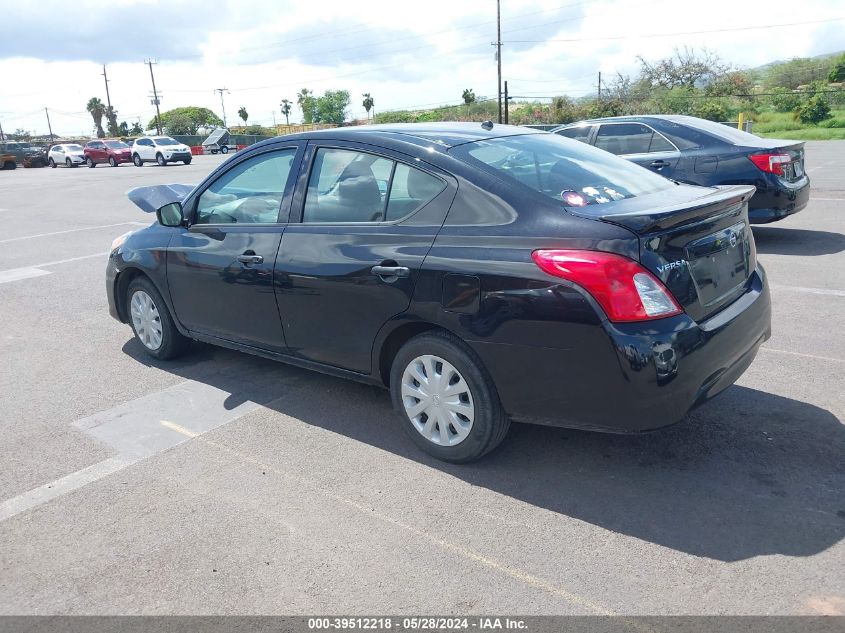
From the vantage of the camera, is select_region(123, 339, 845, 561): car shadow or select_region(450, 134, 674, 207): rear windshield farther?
select_region(450, 134, 674, 207): rear windshield

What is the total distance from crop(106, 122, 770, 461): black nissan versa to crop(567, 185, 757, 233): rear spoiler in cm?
1

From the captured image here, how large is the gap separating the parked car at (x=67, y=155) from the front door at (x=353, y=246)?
4683 cm

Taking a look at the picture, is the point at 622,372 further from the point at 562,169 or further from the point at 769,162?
the point at 769,162

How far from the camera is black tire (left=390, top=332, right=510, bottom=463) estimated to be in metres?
3.57

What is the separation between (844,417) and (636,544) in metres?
1.82

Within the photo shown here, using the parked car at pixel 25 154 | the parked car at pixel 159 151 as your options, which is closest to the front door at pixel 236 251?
the parked car at pixel 159 151

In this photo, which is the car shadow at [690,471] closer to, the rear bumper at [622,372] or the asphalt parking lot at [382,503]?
the asphalt parking lot at [382,503]

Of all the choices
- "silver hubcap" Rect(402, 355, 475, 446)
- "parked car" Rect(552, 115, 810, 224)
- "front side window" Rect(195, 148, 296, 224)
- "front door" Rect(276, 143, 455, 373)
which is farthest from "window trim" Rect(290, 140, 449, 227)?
"parked car" Rect(552, 115, 810, 224)

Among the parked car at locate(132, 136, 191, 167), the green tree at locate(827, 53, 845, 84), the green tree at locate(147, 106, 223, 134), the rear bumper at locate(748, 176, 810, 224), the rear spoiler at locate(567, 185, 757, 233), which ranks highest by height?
the green tree at locate(147, 106, 223, 134)

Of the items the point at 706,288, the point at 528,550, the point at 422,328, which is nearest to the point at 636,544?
the point at 528,550

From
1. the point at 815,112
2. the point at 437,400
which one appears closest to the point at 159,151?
the point at 815,112

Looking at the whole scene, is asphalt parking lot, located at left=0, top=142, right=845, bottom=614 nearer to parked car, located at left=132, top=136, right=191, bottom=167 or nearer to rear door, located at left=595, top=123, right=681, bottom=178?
rear door, located at left=595, top=123, right=681, bottom=178

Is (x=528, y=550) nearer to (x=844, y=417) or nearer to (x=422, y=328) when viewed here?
(x=422, y=328)

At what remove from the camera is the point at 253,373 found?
5.37 metres
